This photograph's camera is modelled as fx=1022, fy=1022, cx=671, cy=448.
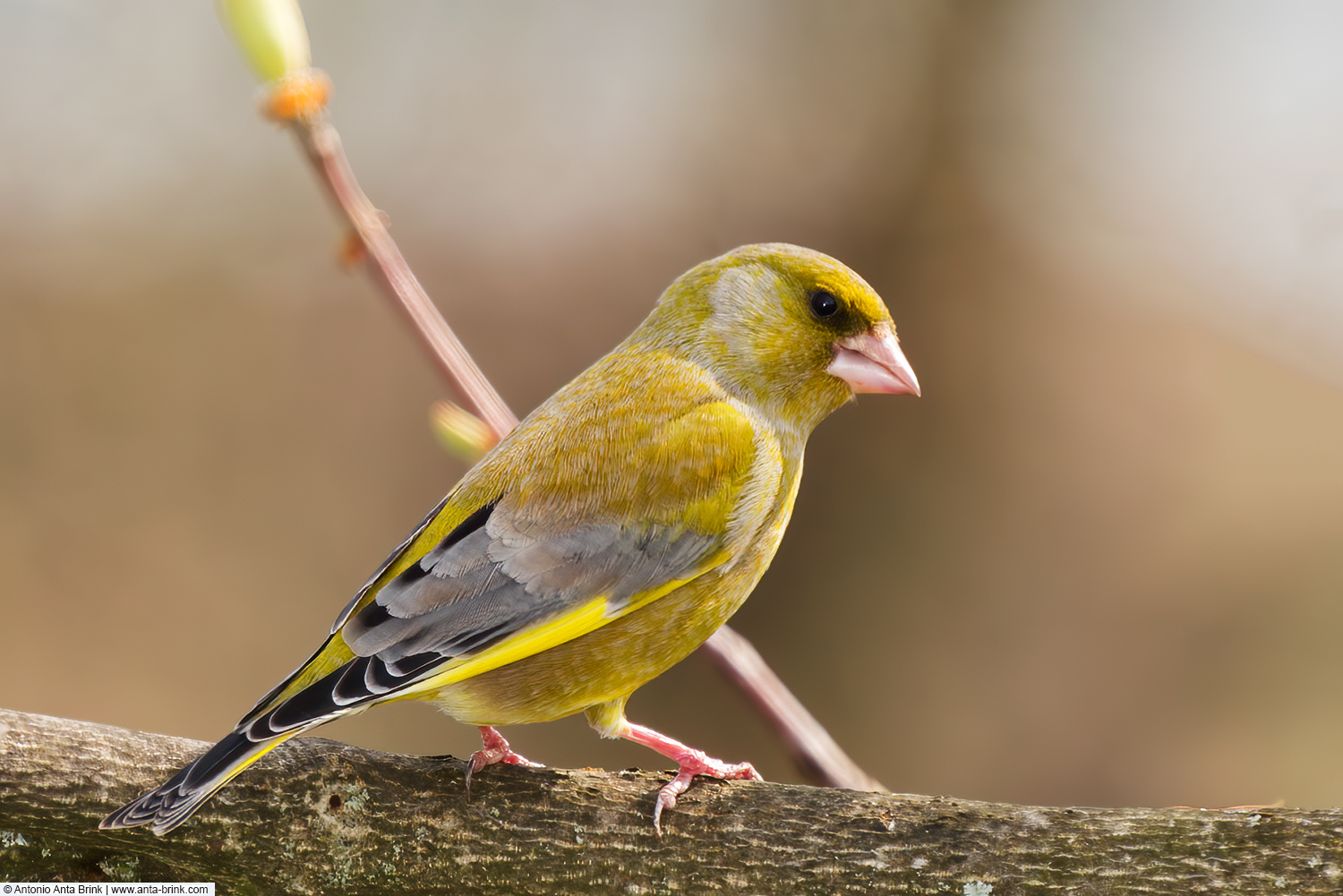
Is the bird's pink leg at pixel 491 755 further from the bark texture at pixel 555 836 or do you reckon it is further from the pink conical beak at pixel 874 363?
the pink conical beak at pixel 874 363

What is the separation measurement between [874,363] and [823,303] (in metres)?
0.17

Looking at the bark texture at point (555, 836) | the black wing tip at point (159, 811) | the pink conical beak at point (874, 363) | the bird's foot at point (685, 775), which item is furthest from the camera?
the pink conical beak at point (874, 363)

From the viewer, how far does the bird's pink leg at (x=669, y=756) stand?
6.06 ft

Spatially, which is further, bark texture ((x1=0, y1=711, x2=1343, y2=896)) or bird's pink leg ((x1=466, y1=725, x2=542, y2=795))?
bird's pink leg ((x1=466, y1=725, x2=542, y2=795))

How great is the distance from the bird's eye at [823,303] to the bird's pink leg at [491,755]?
1.07m

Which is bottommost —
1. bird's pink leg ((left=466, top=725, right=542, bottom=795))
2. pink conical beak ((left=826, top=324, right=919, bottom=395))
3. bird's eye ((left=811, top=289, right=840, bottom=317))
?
bird's pink leg ((left=466, top=725, right=542, bottom=795))

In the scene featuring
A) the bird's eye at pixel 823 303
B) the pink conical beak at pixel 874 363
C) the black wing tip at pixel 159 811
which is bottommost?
the black wing tip at pixel 159 811

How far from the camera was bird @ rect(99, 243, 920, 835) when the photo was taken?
178cm

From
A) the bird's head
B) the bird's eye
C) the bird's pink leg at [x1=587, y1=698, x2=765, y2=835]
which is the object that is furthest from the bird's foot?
the bird's eye

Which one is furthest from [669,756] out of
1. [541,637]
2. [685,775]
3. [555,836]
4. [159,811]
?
[159,811]

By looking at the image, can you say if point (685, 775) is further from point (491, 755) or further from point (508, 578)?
point (508, 578)

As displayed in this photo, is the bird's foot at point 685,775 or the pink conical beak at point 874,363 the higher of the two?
the pink conical beak at point 874,363

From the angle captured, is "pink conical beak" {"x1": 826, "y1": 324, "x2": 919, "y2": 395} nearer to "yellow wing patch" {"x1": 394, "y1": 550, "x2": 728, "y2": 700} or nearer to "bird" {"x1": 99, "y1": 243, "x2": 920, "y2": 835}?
"bird" {"x1": 99, "y1": 243, "x2": 920, "y2": 835}

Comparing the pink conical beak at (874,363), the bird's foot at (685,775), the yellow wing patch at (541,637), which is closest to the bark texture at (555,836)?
the bird's foot at (685,775)
